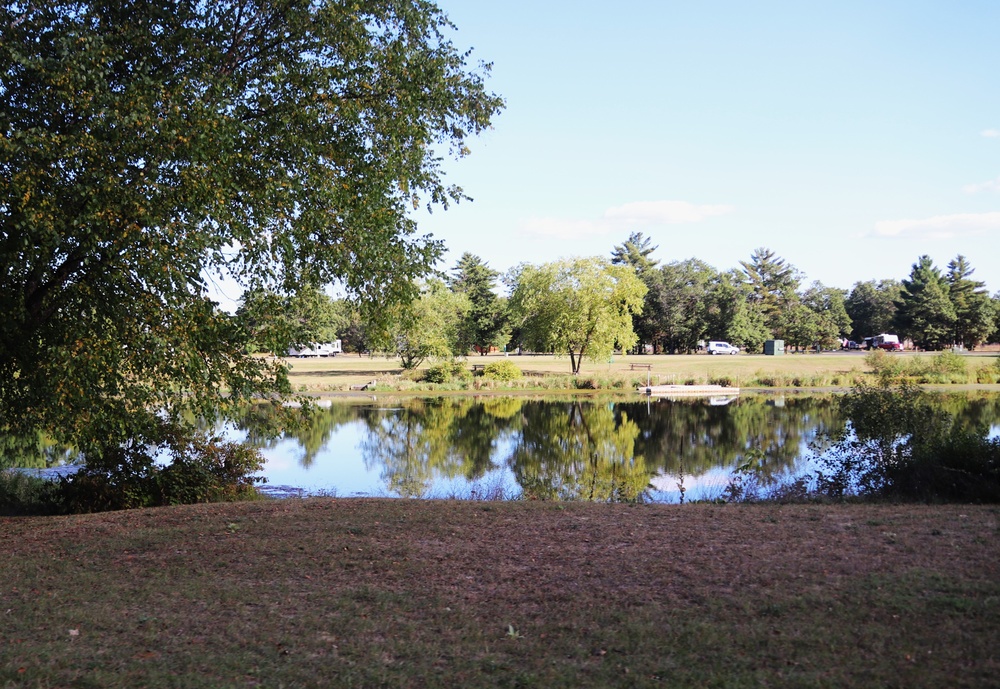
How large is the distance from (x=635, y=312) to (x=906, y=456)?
143ft

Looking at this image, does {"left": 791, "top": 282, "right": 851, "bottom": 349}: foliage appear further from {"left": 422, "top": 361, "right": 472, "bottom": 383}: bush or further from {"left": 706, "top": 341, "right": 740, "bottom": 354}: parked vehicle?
{"left": 422, "top": 361, "right": 472, "bottom": 383}: bush

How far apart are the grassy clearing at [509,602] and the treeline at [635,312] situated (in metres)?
3.17

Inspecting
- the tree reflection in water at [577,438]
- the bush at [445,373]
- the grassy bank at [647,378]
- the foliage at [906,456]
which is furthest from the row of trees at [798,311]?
the foliage at [906,456]

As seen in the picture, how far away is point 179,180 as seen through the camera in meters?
8.84

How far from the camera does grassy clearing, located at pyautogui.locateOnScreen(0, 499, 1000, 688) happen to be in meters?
5.32

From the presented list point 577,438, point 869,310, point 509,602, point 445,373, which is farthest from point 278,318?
point 869,310

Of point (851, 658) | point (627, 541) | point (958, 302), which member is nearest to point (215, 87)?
point (627, 541)

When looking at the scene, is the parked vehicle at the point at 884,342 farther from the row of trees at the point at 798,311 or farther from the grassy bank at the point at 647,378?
the grassy bank at the point at 647,378

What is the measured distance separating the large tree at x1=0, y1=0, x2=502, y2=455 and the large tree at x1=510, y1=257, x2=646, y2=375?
45915mm

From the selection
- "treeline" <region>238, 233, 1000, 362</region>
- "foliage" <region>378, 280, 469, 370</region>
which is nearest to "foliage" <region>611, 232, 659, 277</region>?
"treeline" <region>238, 233, 1000, 362</region>

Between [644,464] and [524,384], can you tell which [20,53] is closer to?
[644,464]

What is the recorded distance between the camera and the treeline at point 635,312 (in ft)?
40.4

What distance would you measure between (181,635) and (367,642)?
1449 millimetres

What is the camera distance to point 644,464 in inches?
875
